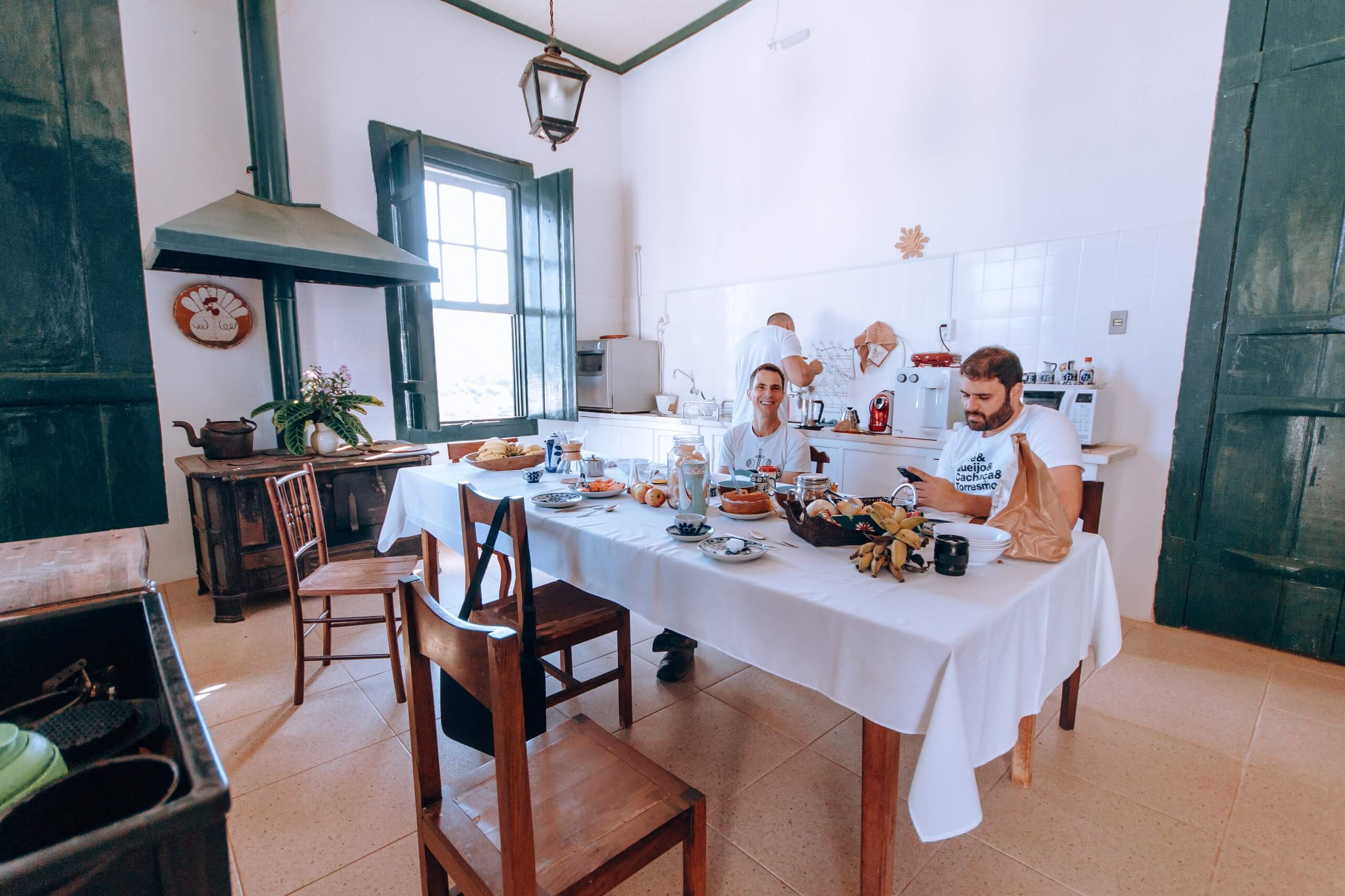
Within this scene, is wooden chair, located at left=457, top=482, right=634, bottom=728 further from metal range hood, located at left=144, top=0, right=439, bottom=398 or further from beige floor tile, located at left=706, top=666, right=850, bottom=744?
metal range hood, located at left=144, top=0, right=439, bottom=398

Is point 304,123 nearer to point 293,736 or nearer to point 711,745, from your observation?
point 293,736

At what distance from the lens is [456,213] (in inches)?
181

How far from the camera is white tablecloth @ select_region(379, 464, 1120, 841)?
108cm

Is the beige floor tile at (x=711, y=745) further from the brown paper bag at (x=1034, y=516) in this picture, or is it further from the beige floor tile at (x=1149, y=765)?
the brown paper bag at (x=1034, y=516)

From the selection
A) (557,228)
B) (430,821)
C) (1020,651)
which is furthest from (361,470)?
(1020,651)

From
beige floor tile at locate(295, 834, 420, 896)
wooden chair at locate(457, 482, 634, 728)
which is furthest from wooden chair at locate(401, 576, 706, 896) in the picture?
wooden chair at locate(457, 482, 634, 728)

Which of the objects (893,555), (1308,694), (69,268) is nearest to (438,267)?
(69,268)

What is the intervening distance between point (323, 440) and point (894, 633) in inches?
134

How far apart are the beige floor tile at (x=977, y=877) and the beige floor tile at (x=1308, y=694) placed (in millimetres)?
1634

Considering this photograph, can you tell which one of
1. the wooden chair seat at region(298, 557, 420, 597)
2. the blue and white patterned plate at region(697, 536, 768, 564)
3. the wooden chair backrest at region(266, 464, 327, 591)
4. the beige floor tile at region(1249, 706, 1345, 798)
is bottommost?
the beige floor tile at region(1249, 706, 1345, 798)

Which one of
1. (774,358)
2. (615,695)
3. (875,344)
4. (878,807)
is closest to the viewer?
(878,807)

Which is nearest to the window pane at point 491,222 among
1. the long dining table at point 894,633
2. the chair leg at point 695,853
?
the long dining table at point 894,633

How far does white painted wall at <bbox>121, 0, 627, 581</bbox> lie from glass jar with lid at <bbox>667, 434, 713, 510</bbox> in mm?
2941

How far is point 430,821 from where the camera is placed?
1.09 m
